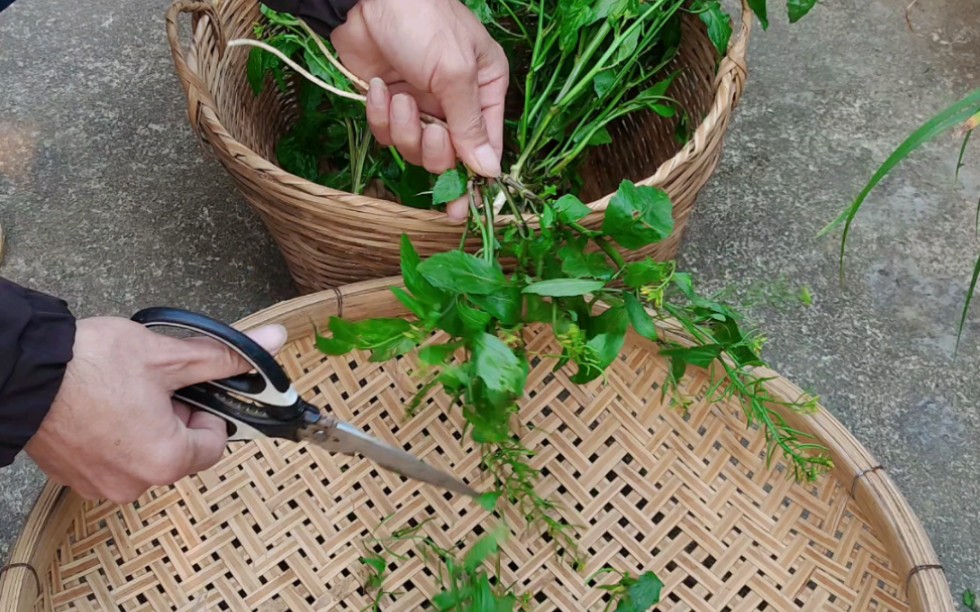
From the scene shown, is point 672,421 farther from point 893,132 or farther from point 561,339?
point 893,132

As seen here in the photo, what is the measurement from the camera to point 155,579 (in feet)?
2.51

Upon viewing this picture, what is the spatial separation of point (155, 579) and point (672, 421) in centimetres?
49

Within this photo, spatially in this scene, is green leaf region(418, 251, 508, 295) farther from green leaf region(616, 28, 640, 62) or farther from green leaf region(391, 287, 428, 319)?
green leaf region(616, 28, 640, 62)

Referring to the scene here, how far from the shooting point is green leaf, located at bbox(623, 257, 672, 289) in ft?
2.11

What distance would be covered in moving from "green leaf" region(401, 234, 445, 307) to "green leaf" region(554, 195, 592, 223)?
12 centimetres

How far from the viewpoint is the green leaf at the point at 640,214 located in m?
0.65

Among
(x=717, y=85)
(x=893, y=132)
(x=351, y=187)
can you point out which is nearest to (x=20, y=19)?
(x=351, y=187)

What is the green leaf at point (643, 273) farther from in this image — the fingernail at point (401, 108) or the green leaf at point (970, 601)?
the green leaf at point (970, 601)

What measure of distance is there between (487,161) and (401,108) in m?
0.09

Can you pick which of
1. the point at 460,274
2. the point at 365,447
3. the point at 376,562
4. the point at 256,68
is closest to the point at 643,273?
the point at 460,274

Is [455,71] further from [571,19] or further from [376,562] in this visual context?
[376,562]

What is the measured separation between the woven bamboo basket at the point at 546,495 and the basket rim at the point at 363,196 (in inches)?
3.6

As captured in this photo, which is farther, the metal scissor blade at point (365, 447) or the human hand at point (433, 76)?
the human hand at point (433, 76)

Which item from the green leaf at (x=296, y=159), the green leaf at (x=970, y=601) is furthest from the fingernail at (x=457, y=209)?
the green leaf at (x=970, y=601)
